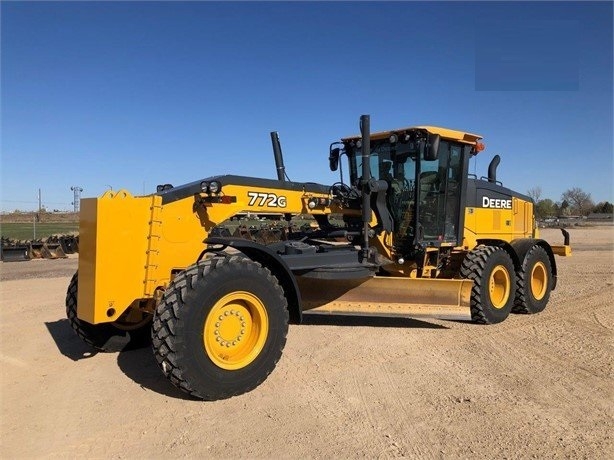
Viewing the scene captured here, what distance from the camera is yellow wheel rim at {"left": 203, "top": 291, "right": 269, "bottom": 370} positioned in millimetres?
4613

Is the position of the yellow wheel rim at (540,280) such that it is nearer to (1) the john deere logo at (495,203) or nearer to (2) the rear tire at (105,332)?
(1) the john deere logo at (495,203)

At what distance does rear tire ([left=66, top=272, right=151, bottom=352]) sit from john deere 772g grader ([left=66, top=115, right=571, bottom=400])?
15 millimetres

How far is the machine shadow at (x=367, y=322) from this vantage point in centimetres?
757

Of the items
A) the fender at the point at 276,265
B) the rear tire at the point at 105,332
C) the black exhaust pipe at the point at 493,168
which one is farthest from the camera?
the black exhaust pipe at the point at 493,168

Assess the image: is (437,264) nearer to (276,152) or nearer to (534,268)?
(534,268)

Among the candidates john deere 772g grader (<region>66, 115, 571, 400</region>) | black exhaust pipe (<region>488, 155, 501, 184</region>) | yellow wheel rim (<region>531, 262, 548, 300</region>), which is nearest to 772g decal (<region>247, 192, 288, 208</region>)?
john deere 772g grader (<region>66, 115, 571, 400</region>)

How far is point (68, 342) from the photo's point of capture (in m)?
6.39

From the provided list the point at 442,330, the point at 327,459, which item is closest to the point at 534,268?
the point at 442,330

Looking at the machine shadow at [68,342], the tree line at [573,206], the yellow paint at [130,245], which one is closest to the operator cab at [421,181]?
the yellow paint at [130,245]

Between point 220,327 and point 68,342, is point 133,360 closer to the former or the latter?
point 68,342

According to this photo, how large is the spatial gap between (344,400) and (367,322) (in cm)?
326

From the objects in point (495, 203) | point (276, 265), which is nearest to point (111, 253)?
point (276, 265)

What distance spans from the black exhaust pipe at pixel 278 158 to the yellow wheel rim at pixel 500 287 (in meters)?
3.71

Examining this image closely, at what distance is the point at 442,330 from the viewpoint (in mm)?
7340
